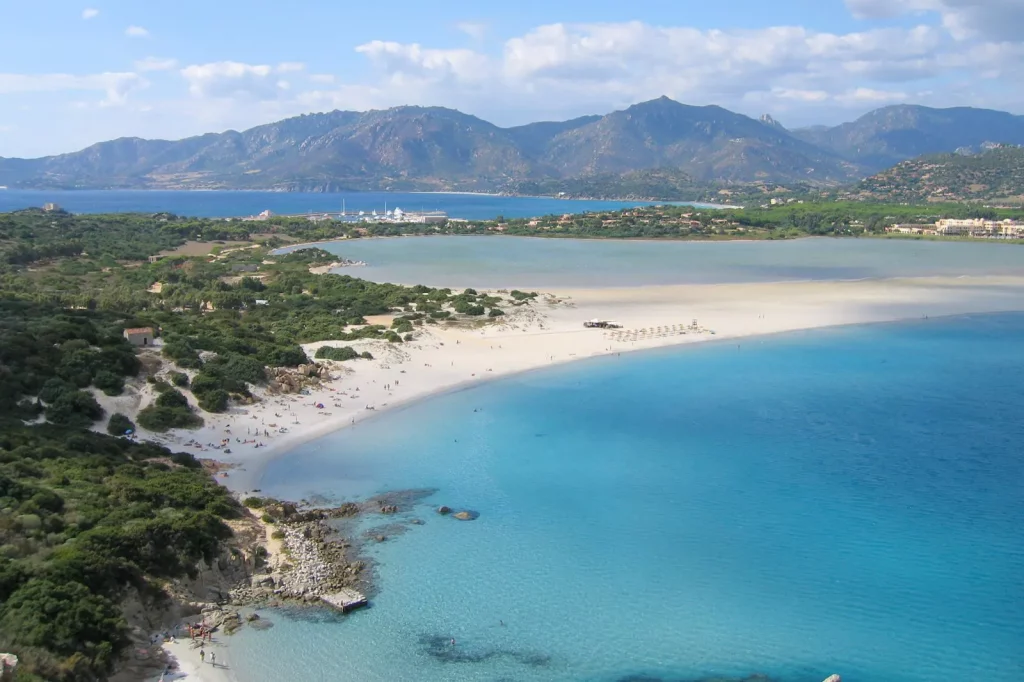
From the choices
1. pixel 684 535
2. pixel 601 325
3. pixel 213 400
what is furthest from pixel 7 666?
pixel 601 325

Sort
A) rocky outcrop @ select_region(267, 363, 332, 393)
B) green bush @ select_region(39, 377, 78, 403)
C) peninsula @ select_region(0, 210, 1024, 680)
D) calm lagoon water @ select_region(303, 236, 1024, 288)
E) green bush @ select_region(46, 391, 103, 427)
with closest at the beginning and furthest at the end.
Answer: peninsula @ select_region(0, 210, 1024, 680) < green bush @ select_region(46, 391, 103, 427) < green bush @ select_region(39, 377, 78, 403) < rocky outcrop @ select_region(267, 363, 332, 393) < calm lagoon water @ select_region(303, 236, 1024, 288)

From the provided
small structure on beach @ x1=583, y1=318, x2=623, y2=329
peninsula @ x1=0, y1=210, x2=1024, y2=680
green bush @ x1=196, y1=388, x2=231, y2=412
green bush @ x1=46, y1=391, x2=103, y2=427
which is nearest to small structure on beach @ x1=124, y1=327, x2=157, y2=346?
peninsula @ x1=0, y1=210, x2=1024, y2=680

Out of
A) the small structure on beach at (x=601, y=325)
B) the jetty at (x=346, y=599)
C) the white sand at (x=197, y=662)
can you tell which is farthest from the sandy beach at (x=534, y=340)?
the jetty at (x=346, y=599)

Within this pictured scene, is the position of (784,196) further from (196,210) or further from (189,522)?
(189,522)

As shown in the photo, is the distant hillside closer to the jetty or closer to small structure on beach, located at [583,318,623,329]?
small structure on beach, located at [583,318,623,329]

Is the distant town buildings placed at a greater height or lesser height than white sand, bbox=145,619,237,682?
greater

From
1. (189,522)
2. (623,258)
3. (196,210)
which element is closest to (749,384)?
(189,522)

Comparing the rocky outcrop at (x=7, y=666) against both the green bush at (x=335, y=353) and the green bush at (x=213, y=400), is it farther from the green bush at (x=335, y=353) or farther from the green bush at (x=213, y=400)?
the green bush at (x=335, y=353)
